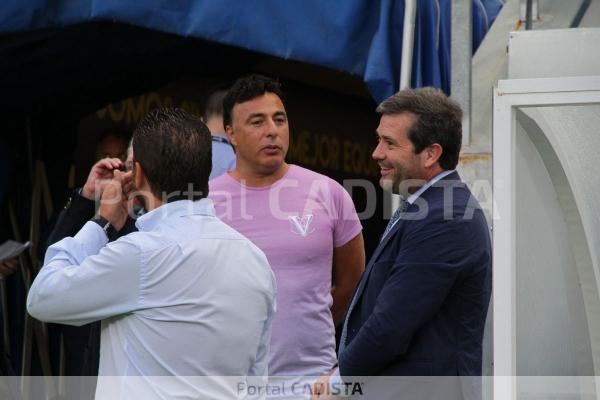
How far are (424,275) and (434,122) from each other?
492mm

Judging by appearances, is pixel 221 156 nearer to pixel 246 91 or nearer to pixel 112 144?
pixel 246 91

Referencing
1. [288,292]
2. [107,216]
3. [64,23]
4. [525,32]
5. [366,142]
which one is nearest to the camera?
[107,216]

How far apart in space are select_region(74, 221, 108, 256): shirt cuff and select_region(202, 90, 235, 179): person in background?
65.4 inches

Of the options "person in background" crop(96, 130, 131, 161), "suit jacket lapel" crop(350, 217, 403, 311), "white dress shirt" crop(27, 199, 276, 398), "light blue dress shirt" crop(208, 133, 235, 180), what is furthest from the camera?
"person in background" crop(96, 130, 131, 161)

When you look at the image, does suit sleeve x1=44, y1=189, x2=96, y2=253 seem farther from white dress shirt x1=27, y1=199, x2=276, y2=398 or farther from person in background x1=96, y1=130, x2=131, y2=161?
person in background x1=96, y1=130, x2=131, y2=161

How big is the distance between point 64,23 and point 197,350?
210 centimetres

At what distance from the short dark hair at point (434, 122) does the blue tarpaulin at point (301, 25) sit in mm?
1004

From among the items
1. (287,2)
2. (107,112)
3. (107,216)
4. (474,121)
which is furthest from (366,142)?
(107,216)

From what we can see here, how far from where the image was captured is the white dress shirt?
2.56 meters

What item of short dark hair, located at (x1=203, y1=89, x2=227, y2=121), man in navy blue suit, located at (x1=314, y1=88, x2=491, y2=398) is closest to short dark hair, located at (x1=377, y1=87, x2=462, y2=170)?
man in navy blue suit, located at (x1=314, y1=88, x2=491, y2=398)

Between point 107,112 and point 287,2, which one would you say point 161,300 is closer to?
point 287,2

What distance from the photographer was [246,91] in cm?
409

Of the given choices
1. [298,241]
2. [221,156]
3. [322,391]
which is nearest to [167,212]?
[322,391]

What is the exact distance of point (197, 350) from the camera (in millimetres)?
2604
